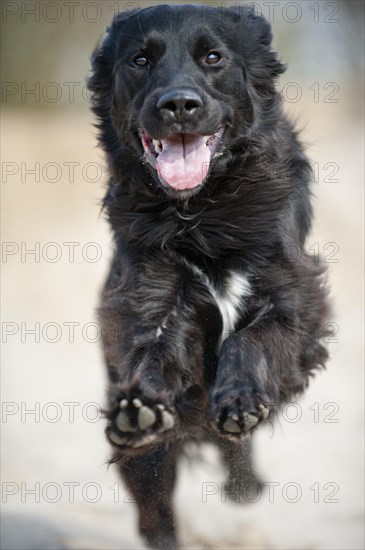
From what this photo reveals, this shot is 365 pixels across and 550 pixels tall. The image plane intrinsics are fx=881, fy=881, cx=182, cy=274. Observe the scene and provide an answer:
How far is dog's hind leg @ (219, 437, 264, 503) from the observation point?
4.80 meters

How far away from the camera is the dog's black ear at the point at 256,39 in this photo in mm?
4391

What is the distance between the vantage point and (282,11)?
42.4ft

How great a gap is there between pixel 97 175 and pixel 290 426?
24.4 ft

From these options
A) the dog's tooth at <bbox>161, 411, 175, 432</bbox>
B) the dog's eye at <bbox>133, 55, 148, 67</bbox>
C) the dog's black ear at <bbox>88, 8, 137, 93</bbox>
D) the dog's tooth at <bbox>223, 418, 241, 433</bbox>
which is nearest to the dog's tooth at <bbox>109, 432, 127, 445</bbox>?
the dog's tooth at <bbox>161, 411, 175, 432</bbox>

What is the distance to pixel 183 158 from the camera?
157 inches

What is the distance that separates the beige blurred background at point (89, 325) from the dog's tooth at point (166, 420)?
37.1 inches

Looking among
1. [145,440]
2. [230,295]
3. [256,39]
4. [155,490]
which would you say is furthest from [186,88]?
[155,490]

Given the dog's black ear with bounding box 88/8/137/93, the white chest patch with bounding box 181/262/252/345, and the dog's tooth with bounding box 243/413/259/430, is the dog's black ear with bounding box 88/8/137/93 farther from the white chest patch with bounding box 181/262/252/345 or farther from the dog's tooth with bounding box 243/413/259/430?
the dog's tooth with bounding box 243/413/259/430

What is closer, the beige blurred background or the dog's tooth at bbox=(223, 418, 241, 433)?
the dog's tooth at bbox=(223, 418, 241, 433)

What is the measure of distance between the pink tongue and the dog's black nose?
0.60 feet

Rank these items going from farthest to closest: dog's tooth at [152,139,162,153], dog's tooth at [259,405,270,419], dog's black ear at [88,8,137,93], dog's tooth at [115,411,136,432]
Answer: dog's black ear at [88,8,137,93]
dog's tooth at [152,139,162,153]
dog's tooth at [259,405,270,419]
dog's tooth at [115,411,136,432]

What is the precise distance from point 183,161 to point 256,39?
912 mm

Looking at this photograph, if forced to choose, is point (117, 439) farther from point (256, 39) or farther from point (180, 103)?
point (256, 39)

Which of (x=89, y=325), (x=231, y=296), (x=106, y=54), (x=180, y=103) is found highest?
(x=106, y=54)
